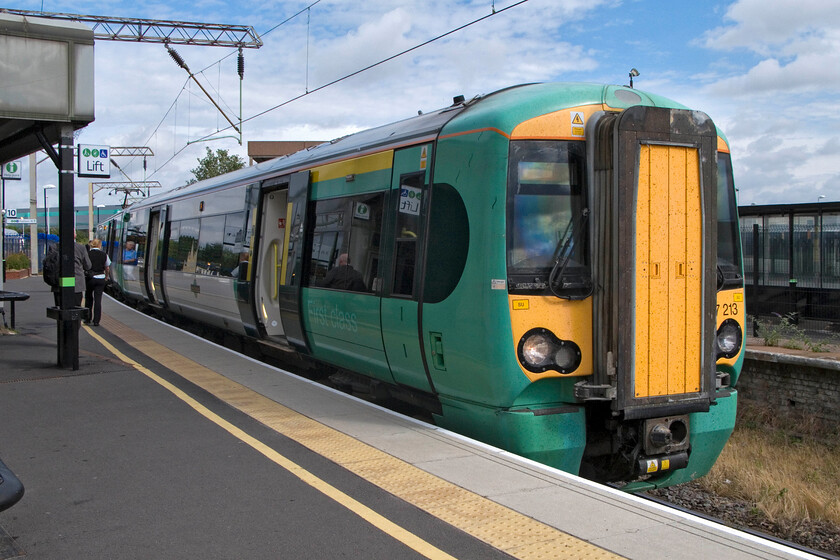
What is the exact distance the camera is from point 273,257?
405 inches

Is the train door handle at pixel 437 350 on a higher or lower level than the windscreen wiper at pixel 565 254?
lower

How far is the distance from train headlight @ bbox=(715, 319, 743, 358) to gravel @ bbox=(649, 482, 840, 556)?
1.36m

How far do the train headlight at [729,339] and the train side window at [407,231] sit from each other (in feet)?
8.54

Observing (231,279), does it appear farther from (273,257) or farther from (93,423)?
(93,423)

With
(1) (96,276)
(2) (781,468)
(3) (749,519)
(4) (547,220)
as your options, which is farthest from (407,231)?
(1) (96,276)

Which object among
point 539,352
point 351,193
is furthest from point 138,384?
point 539,352

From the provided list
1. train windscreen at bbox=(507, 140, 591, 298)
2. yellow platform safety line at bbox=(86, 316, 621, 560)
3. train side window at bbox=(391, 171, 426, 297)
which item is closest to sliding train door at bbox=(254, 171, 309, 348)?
yellow platform safety line at bbox=(86, 316, 621, 560)

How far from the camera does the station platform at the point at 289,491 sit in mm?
3938

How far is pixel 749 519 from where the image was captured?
6.45m

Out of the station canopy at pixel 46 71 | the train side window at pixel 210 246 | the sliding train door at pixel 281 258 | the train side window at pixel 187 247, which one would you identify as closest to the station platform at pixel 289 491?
the sliding train door at pixel 281 258

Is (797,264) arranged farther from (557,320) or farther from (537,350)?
(537,350)

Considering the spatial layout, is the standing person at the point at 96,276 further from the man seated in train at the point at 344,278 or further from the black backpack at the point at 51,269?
the man seated in train at the point at 344,278

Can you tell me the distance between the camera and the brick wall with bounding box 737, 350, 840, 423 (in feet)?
32.5

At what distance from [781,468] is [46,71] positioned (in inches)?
381
